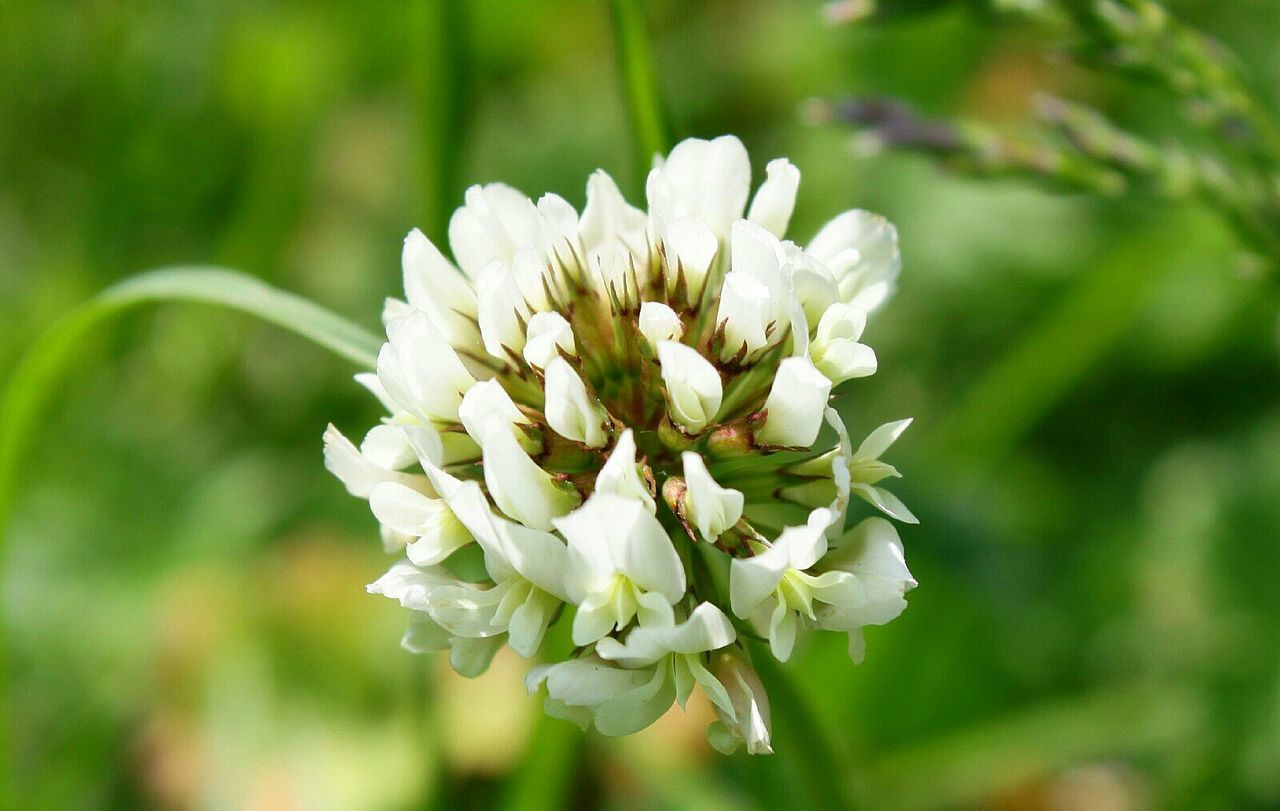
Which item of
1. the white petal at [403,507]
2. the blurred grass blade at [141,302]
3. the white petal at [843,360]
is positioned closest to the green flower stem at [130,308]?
the blurred grass blade at [141,302]

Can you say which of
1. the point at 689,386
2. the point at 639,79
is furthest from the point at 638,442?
the point at 639,79

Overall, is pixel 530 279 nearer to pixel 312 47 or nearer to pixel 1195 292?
pixel 1195 292

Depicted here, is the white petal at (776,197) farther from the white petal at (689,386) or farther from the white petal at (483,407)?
the white petal at (483,407)

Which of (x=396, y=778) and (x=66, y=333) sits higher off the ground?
(x=66, y=333)

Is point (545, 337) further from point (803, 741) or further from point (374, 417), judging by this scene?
point (374, 417)

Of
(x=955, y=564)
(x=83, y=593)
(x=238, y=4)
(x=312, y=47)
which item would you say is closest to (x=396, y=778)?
(x=83, y=593)

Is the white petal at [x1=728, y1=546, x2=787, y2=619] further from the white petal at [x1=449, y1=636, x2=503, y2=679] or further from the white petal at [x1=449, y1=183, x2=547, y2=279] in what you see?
the white petal at [x1=449, y1=183, x2=547, y2=279]

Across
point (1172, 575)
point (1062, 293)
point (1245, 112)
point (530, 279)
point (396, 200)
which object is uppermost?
point (530, 279)
